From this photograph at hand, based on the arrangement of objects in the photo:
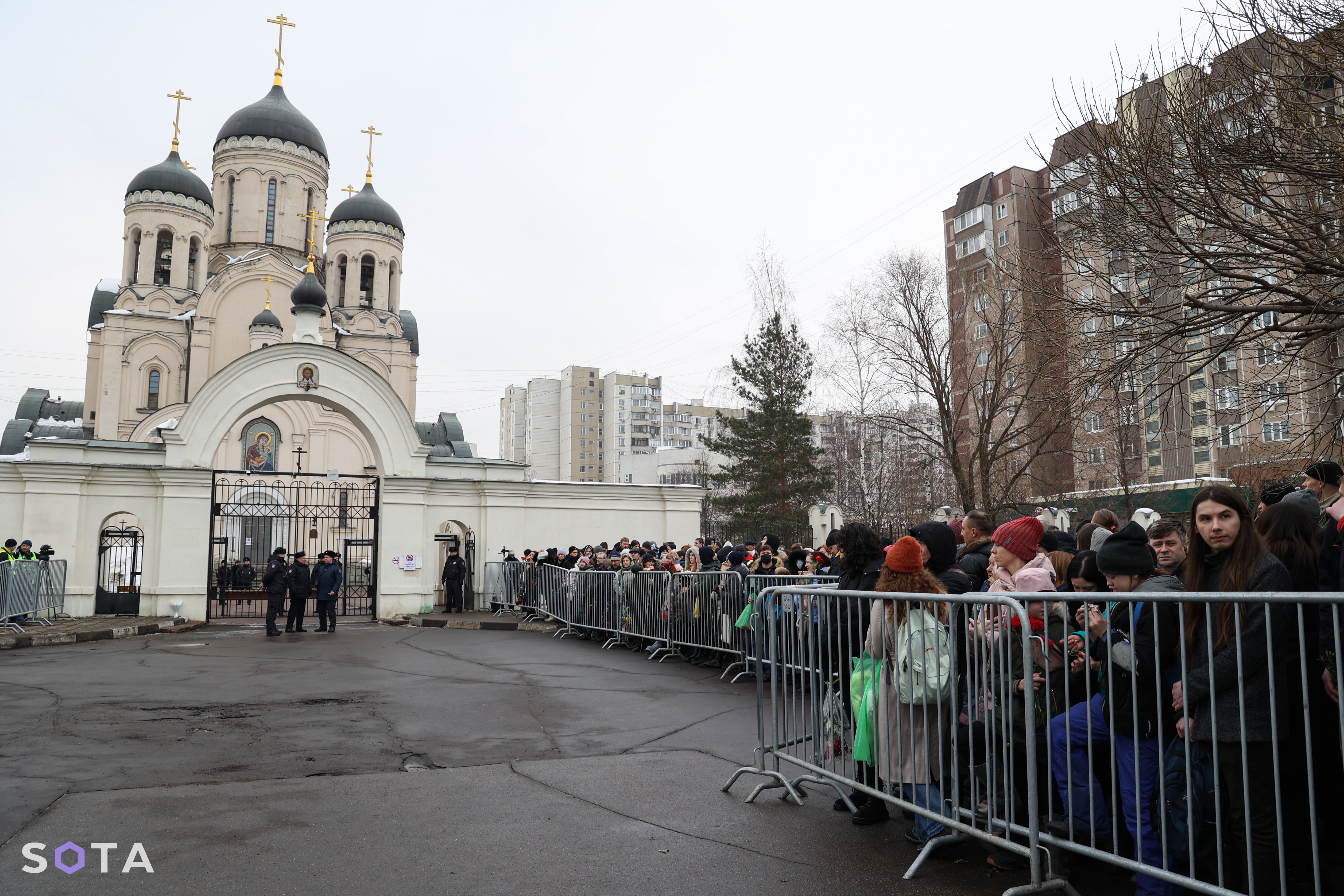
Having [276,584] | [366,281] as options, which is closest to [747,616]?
[276,584]

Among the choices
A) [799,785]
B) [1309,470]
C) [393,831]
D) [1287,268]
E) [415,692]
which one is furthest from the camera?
[415,692]

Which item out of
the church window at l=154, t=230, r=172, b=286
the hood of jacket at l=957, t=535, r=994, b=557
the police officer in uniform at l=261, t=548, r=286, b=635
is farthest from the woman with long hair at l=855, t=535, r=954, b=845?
the church window at l=154, t=230, r=172, b=286

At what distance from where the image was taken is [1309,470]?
17.2 ft

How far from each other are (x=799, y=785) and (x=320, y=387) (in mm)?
18789

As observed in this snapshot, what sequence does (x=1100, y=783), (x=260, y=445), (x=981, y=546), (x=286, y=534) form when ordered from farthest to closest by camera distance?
(x=260, y=445), (x=286, y=534), (x=981, y=546), (x=1100, y=783)

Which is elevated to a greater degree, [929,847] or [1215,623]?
[1215,623]

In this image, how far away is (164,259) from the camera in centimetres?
4197

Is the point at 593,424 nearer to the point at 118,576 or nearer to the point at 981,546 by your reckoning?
the point at 118,576

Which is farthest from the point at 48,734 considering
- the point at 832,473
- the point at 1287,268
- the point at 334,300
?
the point at 334,300

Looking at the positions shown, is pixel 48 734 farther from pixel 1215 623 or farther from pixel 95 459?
pixel 95 459

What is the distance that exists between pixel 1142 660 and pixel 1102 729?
486 mm

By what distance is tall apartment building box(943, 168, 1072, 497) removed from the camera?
12.2 metres

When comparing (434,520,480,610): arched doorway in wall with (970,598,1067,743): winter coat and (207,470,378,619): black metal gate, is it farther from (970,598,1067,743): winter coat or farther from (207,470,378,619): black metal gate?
(970,598,1067,743): winter coat

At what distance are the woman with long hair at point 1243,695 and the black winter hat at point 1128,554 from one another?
0.49 meters
